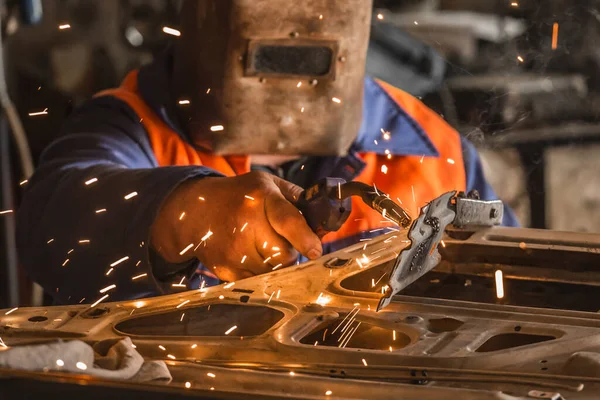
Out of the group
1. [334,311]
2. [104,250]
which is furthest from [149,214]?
[334,311]

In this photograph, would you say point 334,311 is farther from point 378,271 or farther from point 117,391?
point 117,391

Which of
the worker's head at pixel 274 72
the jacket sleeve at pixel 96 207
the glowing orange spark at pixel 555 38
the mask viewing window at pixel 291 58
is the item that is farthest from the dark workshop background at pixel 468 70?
the mask viewing window at pixel 291 58

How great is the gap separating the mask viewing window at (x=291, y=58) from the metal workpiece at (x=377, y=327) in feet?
1.90

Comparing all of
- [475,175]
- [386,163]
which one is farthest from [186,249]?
[475,175]

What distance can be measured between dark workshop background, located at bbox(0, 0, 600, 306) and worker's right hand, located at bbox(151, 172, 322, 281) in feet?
5.82

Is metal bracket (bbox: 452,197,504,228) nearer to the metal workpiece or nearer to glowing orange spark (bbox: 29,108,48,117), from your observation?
the metal workpiece

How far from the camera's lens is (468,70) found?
483 cm

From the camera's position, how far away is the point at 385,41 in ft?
14.1

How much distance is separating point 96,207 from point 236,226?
1.59ft

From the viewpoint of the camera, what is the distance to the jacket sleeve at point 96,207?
1.93 meters

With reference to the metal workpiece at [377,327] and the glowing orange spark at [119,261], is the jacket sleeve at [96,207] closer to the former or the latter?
the glowing orange spark at [119,261]

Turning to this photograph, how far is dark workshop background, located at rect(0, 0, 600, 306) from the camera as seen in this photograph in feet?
12.1

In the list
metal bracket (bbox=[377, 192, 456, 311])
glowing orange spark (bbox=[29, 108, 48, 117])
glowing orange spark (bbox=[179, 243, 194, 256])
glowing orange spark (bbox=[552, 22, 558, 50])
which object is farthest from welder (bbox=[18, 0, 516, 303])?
glowing orange spark (bbox=[552, 22, 558, 50])

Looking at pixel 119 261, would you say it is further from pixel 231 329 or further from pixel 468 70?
pixel 468 70
